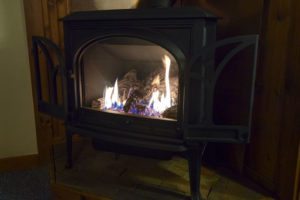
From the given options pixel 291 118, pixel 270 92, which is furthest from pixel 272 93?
pixel 291 118

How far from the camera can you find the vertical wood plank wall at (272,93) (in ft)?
3.36

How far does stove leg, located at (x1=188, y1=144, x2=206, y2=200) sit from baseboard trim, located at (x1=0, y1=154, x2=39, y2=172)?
1133 millimetres

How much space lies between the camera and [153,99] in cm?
135

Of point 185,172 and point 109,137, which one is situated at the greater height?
point 109,137

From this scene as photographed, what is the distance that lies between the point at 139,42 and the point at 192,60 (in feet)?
0.96

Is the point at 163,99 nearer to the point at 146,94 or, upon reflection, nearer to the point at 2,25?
the point at 146,94

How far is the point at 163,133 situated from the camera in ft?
3.86

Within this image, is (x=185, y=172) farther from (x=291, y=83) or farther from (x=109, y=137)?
(x=291, y=83)

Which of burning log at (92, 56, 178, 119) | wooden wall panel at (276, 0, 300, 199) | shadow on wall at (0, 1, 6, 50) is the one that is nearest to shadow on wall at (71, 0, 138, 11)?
shadow on wall at (0, 1, 6, 50)

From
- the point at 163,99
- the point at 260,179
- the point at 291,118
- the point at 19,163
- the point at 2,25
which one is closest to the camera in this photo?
the point at 291,118

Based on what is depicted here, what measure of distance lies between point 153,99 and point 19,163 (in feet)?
3.41

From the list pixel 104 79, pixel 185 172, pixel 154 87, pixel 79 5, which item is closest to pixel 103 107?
pixel 104 79

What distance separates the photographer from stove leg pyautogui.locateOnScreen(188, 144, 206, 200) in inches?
43.8

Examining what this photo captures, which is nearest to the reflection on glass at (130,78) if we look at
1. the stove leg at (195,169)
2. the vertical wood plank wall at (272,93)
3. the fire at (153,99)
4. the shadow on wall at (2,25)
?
the fire at (153,99)
